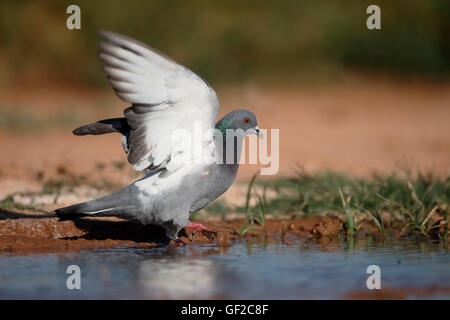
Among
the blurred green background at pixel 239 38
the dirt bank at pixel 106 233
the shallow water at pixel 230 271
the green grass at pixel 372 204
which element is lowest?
the shallow water at pixel 230 271

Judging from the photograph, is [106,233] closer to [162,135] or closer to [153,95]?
[162,135]

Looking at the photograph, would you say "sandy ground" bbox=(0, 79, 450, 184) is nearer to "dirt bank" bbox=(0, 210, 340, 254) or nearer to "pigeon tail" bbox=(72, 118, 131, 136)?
"dirt bank" bbox=(0, 210, 340, 254)

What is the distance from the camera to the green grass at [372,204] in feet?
17.6

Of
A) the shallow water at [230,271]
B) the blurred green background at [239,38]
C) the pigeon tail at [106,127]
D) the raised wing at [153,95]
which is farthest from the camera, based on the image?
the blurred green background at [239,38]

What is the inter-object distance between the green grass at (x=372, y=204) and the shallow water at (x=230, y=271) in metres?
0.34

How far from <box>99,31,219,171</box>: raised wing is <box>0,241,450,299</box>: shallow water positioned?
2.36 ft

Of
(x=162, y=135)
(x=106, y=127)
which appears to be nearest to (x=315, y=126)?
(x=106, y=127)

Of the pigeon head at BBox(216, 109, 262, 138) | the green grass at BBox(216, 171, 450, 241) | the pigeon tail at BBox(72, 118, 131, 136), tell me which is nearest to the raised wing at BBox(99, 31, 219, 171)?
the pigeon tail at BBox(72, 118, 131, 136)

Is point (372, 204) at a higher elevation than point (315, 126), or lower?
lower

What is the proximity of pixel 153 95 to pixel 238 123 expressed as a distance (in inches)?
36.2

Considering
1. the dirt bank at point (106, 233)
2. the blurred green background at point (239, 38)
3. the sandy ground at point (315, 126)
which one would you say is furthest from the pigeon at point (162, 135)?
the blurred green background at point (239, 38)

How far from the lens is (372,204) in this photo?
19.1 feet

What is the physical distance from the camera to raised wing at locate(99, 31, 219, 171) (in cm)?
427

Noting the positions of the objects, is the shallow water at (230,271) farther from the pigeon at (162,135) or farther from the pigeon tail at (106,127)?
the pigeon tail at (106,127)
